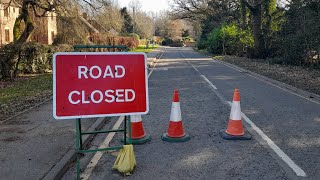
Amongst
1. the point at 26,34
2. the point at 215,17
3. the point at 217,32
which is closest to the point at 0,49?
the point at 26,34

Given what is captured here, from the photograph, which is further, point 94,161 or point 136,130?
point 136,130

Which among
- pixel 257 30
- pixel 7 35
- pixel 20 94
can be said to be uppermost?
pixel 7 35

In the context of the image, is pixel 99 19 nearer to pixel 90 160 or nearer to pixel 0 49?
pixel 0 49

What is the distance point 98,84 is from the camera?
439cm

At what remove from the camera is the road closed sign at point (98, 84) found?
13.9 feet

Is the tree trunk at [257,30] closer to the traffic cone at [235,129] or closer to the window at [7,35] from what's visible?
the traffic cone at [235,129]

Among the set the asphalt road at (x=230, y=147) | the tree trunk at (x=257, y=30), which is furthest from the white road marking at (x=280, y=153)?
the tree trunk at (x=257, y=30)

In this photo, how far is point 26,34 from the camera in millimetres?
21453

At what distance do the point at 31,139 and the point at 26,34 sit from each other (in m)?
17.3

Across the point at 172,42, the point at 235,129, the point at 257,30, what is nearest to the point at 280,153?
the point at 235,129

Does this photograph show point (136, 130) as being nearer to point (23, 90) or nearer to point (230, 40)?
point (23, 90)

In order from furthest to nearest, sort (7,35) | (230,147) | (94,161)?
1. (7,35)
2. (230,147)
3. (94,161)

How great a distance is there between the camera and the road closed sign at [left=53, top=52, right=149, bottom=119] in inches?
167

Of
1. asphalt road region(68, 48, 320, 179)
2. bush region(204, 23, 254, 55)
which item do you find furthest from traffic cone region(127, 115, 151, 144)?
bush region(204, 23, 254, 55)
